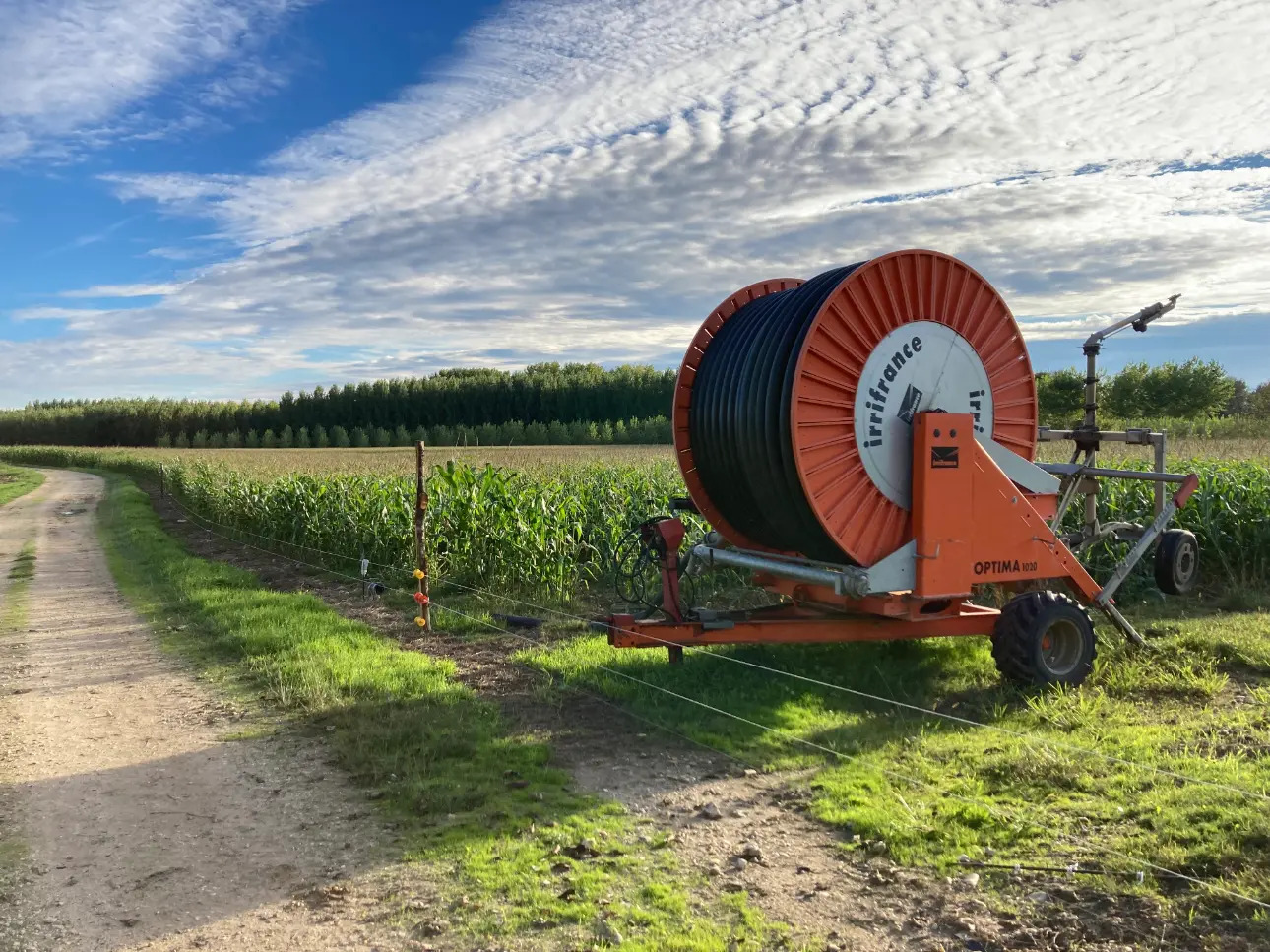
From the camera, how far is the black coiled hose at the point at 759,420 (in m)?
6.97

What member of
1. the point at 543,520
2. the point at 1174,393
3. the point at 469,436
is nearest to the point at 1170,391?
the point at 1174,393

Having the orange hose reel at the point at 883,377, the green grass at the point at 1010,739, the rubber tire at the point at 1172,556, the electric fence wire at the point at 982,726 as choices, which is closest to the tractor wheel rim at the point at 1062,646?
the green grass at the point at 1010,739

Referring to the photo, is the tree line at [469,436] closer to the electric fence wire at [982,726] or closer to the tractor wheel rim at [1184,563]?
the electric fence wire at [982,726]

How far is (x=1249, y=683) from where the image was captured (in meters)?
7.71

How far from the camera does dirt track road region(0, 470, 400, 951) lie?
4.25m

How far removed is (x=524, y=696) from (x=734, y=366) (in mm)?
3120

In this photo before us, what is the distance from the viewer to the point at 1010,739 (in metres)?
6.31

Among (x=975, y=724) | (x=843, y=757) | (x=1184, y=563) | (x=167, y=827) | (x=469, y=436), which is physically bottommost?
(x=167, y=827)

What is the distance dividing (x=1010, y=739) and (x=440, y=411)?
64.9 meters

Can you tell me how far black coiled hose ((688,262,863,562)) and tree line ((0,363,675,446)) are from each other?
42.4 meters

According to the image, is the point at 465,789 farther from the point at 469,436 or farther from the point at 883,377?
the point at 469,436

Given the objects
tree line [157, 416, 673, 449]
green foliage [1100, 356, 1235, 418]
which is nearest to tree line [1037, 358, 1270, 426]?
green foliage [1100, 356, 1235, 418]

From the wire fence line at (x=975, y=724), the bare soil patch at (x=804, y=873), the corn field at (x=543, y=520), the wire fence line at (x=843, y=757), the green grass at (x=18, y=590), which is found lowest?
the green grass at (x=18, y=590)

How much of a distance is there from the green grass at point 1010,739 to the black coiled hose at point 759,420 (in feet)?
4.18
